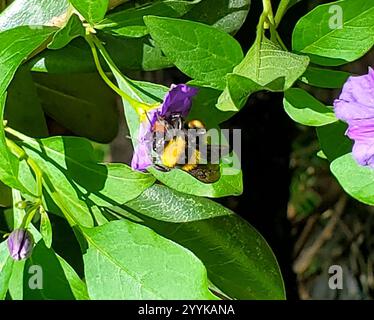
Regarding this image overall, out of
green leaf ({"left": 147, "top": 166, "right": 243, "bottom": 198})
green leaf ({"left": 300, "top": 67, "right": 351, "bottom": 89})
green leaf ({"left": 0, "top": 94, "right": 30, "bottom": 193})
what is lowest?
green leaf ({"left": 147, "top": 166, "right": 243, "bottom": 198})

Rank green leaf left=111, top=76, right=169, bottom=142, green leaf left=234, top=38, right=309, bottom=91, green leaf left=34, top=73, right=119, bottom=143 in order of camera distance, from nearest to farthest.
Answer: green leaf left=234, top=38, right=309, bottom=91, green leaf left=111, top=76, right=169, bottom=142, green leaf left=34, top=73, right=119, bottom=143

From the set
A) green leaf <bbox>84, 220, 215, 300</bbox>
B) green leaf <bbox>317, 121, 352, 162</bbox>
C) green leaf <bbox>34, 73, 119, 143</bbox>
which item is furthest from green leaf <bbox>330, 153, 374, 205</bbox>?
green leaf <bbox>34, 73, 119, 143</bbox>

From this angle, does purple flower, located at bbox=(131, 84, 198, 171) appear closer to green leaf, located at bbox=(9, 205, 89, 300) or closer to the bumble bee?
the bumble bee

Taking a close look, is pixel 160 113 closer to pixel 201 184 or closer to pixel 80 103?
pixel 201 184

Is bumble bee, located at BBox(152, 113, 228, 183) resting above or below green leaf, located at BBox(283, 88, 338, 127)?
below

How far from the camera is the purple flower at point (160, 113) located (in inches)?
20.9

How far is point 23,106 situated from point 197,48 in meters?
0.26

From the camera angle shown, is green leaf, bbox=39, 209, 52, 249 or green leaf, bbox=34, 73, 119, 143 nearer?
green leaf, bbox=39, 209, 52, 249

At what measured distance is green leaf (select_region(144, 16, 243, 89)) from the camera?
0.52 meters

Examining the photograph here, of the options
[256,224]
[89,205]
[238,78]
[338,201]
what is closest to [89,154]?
[89,205]

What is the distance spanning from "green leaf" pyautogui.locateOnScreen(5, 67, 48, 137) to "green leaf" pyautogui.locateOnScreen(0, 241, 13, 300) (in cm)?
15
